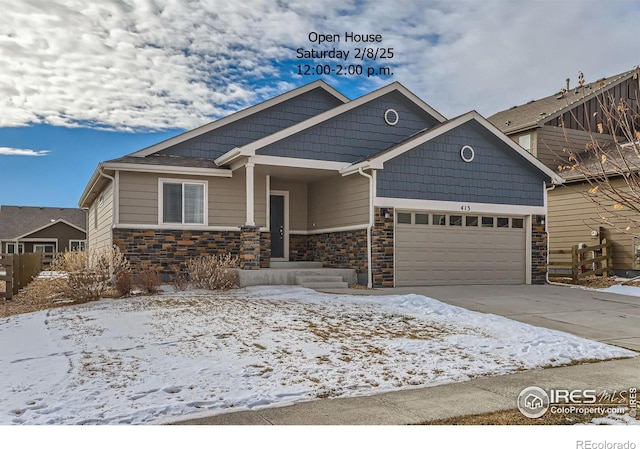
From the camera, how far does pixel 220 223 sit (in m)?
14.2

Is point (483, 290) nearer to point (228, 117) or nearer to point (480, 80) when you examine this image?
point (480, 80)

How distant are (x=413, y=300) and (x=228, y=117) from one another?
7.96m

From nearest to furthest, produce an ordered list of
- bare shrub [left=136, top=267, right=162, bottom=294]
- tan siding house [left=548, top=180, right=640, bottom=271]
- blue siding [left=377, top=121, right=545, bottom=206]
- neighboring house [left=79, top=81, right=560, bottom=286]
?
bare shrub [left=136, top=267, right=162, bottom=294] → neighboring house [left=79, top=81, right=560, bottom=286] → blue siding [left=377, top=121, right=545, bottom=206] → tan siding house [left=548, top=180, right=640, bottom=271]

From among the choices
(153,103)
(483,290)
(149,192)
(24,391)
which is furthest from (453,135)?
(24,391)

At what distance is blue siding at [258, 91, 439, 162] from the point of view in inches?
526

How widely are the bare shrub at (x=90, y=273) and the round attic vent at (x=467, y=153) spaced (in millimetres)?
8442

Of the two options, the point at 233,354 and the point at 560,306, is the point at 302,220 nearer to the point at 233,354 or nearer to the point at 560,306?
the point at 560,306

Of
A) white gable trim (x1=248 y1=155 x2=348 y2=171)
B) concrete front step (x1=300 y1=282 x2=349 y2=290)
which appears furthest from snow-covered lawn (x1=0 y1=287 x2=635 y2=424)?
white gable trim (x1=248 y1=155 x2=348 y2=171)

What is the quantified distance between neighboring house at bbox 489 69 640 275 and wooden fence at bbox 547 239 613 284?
0.27 m

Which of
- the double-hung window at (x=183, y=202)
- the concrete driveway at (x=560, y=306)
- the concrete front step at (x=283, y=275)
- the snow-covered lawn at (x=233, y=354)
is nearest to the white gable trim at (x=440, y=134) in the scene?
the concrete front step at (x=283, y=275)

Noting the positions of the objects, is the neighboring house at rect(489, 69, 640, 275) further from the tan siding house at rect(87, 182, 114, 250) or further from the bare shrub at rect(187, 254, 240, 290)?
the tan siding house at rect(87, 182, 114, 250)

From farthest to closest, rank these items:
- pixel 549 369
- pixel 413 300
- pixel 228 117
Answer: pixel 228 117 → pixel 413 300 → pixel 549 369

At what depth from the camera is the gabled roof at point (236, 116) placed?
563 inches

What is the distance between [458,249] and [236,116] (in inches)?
274
